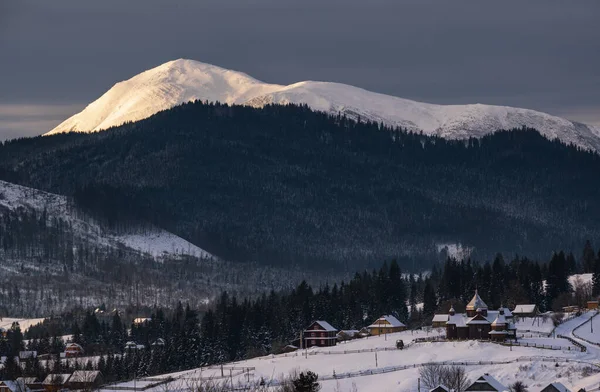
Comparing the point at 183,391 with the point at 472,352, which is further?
the point at 472,352

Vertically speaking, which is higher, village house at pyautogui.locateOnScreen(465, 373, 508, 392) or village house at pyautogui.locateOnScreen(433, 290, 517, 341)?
village house at pyautogui.locateOnScreen(433, 290, 517, 341)

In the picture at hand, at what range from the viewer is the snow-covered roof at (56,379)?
575 ft

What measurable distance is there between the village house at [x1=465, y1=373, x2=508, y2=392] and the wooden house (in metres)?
45.8

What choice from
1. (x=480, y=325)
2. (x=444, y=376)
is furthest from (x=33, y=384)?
(x=480, y=325)

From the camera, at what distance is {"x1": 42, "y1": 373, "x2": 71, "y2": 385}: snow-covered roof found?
175375 millimetres

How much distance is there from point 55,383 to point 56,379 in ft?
10.3

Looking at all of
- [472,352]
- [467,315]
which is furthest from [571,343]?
[467,315]

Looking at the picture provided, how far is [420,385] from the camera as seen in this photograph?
522ft

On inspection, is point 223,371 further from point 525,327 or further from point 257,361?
point 525,327

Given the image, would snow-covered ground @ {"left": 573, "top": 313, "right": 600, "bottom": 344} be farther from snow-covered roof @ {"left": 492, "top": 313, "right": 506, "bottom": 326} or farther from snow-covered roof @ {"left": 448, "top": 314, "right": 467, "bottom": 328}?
snow-covered roof @ {"left": 448, "top": 314, "right": 467, "bottom": 328}

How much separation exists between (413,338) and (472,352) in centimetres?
1842

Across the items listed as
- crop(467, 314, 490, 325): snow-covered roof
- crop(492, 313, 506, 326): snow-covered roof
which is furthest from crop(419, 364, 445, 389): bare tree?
crop(467, 314, 490, 325): snow-covered roof

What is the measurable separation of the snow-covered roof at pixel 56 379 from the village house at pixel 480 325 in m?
42.5

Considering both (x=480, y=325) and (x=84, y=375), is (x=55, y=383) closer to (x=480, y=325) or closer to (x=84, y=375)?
(x=84, y=375)
